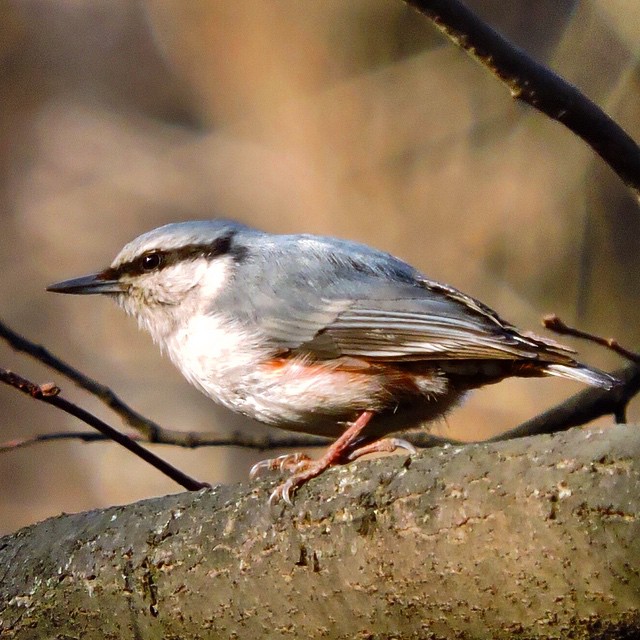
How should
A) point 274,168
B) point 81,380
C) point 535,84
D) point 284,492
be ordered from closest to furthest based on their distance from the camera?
point 284,492, point 535,84, point 81,380, point 274,168

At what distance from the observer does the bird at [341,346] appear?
219 centimetres

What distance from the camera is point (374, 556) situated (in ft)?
4.71

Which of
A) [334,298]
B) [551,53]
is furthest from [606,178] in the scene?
[334,298]

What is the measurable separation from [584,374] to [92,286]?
143 centimetres

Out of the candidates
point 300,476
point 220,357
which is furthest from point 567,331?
point 220,357

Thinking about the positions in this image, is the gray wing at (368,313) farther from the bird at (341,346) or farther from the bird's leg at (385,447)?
the bird's leg at (385,447)

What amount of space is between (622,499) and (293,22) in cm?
584

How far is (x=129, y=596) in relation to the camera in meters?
1.73

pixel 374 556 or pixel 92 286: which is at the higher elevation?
pixel 374 556

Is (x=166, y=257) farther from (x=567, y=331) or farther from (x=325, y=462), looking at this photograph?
(x=567, y=331)

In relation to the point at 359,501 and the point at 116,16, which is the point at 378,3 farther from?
the point at 359,501

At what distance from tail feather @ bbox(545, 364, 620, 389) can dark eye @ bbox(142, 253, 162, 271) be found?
46.4 inches

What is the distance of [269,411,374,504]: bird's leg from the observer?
1.65m

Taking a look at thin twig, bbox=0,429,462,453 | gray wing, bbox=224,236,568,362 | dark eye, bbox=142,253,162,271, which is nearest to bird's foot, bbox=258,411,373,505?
gray wing, bbox=224,236,568,362
